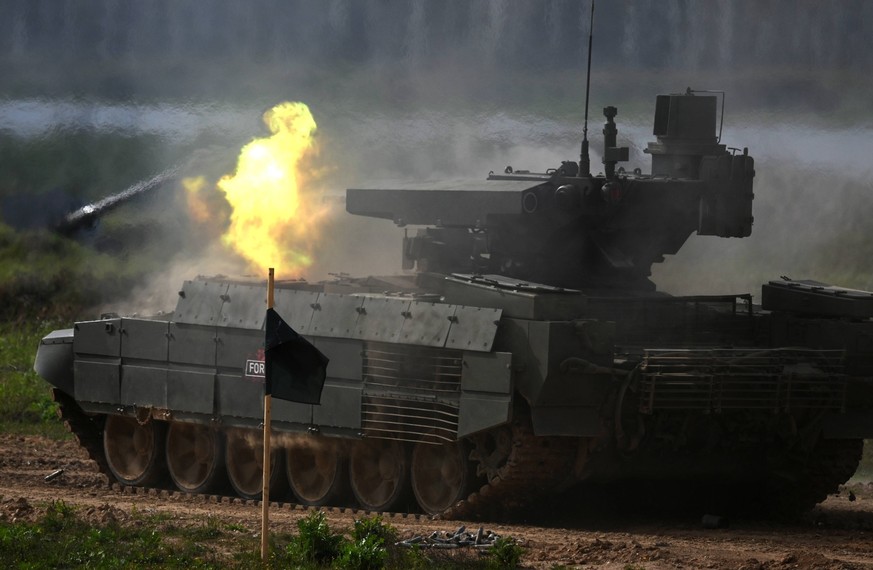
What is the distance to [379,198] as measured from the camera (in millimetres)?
20438

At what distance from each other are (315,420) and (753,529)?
14.7 feet

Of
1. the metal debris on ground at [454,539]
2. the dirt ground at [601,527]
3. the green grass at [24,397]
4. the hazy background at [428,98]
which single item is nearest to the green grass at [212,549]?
the metal debris on ground at [454,539]

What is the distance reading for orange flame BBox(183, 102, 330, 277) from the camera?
22.7 m

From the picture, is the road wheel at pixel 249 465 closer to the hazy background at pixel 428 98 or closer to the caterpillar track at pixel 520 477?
the caterpillar track at pixel 520 477

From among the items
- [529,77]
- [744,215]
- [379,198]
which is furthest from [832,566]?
[529,77]

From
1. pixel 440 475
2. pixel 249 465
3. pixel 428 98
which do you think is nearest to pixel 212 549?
pixel 440 475

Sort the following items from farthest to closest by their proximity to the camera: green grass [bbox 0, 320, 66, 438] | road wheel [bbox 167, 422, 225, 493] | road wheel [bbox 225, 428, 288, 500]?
green grass [bbox 0, 320, 66, 438] < road wheel [bbox 167, 422, 225, 493] < road wheel [bbox 225, 428, 288, 500]

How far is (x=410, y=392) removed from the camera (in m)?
18.1

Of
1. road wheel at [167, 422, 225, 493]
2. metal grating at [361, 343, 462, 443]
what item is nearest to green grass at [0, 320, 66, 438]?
road wheel at [167, 422, 225, 493]

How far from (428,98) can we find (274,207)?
192 inches

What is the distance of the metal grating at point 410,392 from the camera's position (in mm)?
17828

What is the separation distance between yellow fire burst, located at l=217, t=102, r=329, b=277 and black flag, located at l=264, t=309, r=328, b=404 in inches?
292

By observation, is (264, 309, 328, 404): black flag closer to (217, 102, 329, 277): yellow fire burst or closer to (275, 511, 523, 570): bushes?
(275, 511, 523, 570): bushes

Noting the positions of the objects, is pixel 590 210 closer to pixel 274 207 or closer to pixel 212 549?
pixel 274 207
